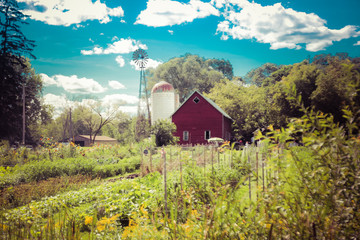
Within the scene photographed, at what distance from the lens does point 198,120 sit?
28.8 meters

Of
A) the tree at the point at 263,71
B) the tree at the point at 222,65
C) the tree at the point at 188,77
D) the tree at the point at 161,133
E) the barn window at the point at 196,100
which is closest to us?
the tree at the point at 161,133

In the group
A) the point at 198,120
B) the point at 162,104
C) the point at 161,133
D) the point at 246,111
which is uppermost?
the point at 162,104

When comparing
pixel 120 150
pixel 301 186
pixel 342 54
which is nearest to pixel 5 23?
pixel 120 150

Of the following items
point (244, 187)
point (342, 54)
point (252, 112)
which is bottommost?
point (244, 187)

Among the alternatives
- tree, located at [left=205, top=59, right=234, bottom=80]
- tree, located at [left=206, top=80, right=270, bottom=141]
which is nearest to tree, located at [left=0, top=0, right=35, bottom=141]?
tree, located at [left=206, top=80, right=270, bottom=141]

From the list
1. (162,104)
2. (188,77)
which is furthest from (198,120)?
(188,77)

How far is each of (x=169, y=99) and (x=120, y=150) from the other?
66.0 feet

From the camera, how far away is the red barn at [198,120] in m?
28.6

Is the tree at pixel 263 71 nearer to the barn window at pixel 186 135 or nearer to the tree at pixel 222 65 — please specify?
the tree at pixel 222 65

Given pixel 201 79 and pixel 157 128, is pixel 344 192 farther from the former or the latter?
pixel 201 79

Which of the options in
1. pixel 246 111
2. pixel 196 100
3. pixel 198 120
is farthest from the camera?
pixel 246 111

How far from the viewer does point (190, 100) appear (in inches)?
1150

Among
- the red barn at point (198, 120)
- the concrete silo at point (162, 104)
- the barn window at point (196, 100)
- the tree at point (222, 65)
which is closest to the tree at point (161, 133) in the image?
the red barn at point (198, 120)

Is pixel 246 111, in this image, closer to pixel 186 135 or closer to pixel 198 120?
pixel 198 120
